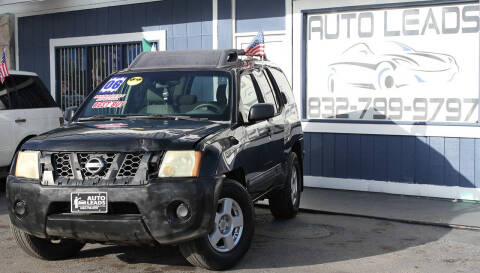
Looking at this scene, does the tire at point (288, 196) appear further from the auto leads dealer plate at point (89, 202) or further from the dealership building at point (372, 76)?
the auto leads dealer plate at point (89, 202)

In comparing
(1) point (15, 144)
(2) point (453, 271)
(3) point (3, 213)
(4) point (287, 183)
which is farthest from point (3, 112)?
(2) point (453, 271)

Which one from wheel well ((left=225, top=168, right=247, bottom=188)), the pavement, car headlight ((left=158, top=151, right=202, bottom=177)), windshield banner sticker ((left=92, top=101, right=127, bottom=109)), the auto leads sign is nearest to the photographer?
car headlight ((left=158, top=151, right=202, bottom=177))

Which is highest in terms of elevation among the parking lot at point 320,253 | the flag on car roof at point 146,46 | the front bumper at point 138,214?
the flag on car roof at point 146,46

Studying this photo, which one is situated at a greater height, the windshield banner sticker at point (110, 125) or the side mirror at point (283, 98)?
the side mirror at point (283, 98)

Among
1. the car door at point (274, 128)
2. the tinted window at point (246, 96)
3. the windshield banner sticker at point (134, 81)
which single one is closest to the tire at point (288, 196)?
the car door at point (274, 128)

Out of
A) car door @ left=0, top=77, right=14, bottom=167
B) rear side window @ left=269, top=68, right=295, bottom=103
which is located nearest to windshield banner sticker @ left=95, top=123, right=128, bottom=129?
rear side window @ left=269, top=68, right=295, bottom=103

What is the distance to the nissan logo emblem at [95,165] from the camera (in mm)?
5328

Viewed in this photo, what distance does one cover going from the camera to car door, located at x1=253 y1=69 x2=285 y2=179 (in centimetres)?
716

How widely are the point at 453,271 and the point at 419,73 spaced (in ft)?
15.2

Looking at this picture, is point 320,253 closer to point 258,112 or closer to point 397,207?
point 258,112

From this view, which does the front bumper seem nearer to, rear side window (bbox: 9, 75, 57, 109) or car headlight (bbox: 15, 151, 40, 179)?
car headlight (bbox: 15, 151, 40, 179)

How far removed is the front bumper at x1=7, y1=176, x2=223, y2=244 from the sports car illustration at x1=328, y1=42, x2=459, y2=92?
17.8 feet

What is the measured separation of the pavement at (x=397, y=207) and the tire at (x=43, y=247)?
3.63 meters

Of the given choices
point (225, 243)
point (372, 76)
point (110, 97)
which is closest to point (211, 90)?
point (110, 97)
